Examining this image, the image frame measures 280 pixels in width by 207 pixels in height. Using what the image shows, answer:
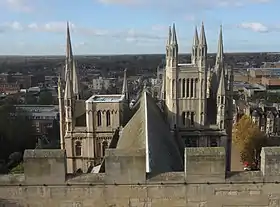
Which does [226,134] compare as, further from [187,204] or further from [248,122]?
[187,204]

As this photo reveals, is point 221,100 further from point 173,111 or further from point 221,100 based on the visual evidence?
point 173,111

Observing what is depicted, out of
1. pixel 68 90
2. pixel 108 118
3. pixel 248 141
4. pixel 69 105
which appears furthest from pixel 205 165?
pixel 248 141

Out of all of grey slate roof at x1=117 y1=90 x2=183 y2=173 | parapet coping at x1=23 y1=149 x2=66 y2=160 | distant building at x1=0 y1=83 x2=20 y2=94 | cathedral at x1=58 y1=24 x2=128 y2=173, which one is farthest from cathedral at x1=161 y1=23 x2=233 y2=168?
distant building at x1=0 y1=83 x2=20 y2=94

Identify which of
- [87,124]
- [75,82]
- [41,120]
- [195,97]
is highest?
[75,82]

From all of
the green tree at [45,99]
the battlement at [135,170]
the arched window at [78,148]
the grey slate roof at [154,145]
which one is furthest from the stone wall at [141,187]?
the green tree at [45,99]

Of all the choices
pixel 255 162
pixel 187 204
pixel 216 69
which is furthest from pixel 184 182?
pixel 255 162

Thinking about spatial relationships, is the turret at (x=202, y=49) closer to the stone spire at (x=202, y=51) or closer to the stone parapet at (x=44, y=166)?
the stone spire at (x=202, y=51)
